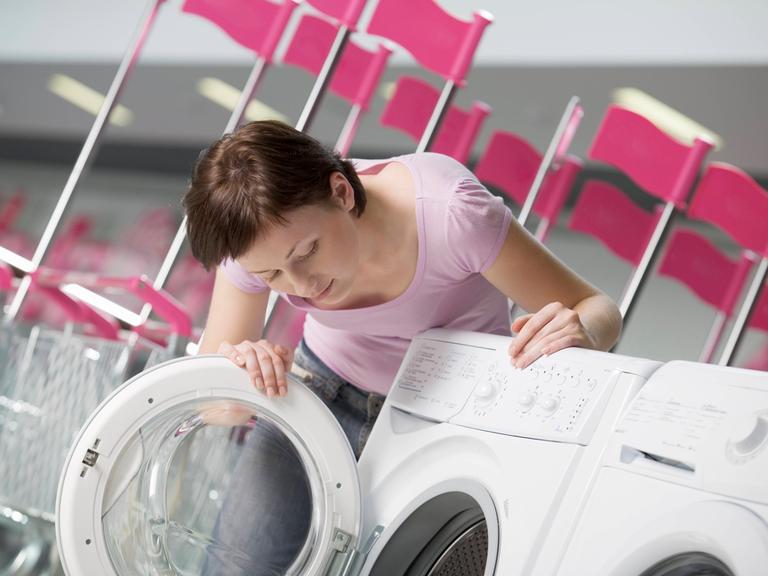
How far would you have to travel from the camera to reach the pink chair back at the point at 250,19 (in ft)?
7.13

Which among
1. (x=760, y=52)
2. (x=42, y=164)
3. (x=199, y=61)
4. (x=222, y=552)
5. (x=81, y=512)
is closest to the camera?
(x=81, y=512)

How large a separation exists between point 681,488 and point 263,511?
0.59m

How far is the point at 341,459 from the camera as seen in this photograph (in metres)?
1.16

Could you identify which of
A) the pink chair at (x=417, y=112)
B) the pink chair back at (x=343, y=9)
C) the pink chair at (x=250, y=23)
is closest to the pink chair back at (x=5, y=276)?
the pink chair at (x=250, y=23)

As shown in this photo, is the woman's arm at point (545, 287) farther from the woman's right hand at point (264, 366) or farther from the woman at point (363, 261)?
the woman's right hand at point (264, 366)

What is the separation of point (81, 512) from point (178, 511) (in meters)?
0.19

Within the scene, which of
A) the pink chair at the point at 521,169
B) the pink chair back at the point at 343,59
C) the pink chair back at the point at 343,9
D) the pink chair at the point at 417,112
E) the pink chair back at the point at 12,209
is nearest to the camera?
the pink chair back at the point at 343,9

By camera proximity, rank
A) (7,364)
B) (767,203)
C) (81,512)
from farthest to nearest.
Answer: (767,203) → (7,364) → (81,512)

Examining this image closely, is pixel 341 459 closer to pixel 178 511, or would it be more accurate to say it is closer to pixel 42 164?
pixel 178 511

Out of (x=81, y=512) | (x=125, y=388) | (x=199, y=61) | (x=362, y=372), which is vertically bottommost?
(x=81, y=512)

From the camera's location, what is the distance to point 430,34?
6.82 ft

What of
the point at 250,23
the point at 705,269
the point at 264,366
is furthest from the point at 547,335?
the point at 705,269

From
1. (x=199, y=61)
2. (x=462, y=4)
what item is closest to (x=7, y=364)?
(x=462, y=4)

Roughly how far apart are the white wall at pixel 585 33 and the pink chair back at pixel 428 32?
1234mm
